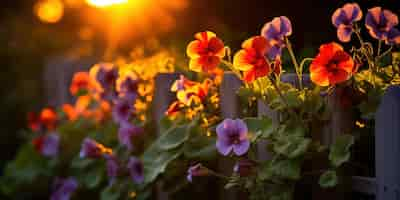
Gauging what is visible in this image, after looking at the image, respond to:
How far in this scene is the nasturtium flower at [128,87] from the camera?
2732mm

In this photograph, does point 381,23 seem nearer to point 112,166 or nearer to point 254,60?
point 254,60

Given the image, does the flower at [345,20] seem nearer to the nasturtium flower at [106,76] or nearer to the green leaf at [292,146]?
the green leaf at [292,146]

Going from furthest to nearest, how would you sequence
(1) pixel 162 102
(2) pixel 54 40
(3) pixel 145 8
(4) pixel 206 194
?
(2) pixel 54 40, (3) pixel 145 8, (1) pixel 162 102, (4) pixel 206 194

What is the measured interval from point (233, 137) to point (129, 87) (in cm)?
96

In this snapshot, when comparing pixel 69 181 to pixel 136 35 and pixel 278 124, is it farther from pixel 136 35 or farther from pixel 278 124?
pixel 278 124

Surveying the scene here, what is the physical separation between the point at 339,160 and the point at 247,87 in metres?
0.42

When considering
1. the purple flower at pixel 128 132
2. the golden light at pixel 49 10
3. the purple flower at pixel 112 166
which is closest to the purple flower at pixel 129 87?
the purple flower at pixel 128 132

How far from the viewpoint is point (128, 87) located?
2.74 m

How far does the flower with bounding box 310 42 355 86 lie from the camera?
A: 1754mm

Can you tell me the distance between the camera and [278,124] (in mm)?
1940

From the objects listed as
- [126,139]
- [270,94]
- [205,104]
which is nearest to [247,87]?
[270,94]

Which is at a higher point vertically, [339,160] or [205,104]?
[205,104]

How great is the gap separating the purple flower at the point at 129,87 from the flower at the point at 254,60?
0.95 meters

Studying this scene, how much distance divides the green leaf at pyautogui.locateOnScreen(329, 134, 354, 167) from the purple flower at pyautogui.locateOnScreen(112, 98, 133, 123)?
1225 mm
